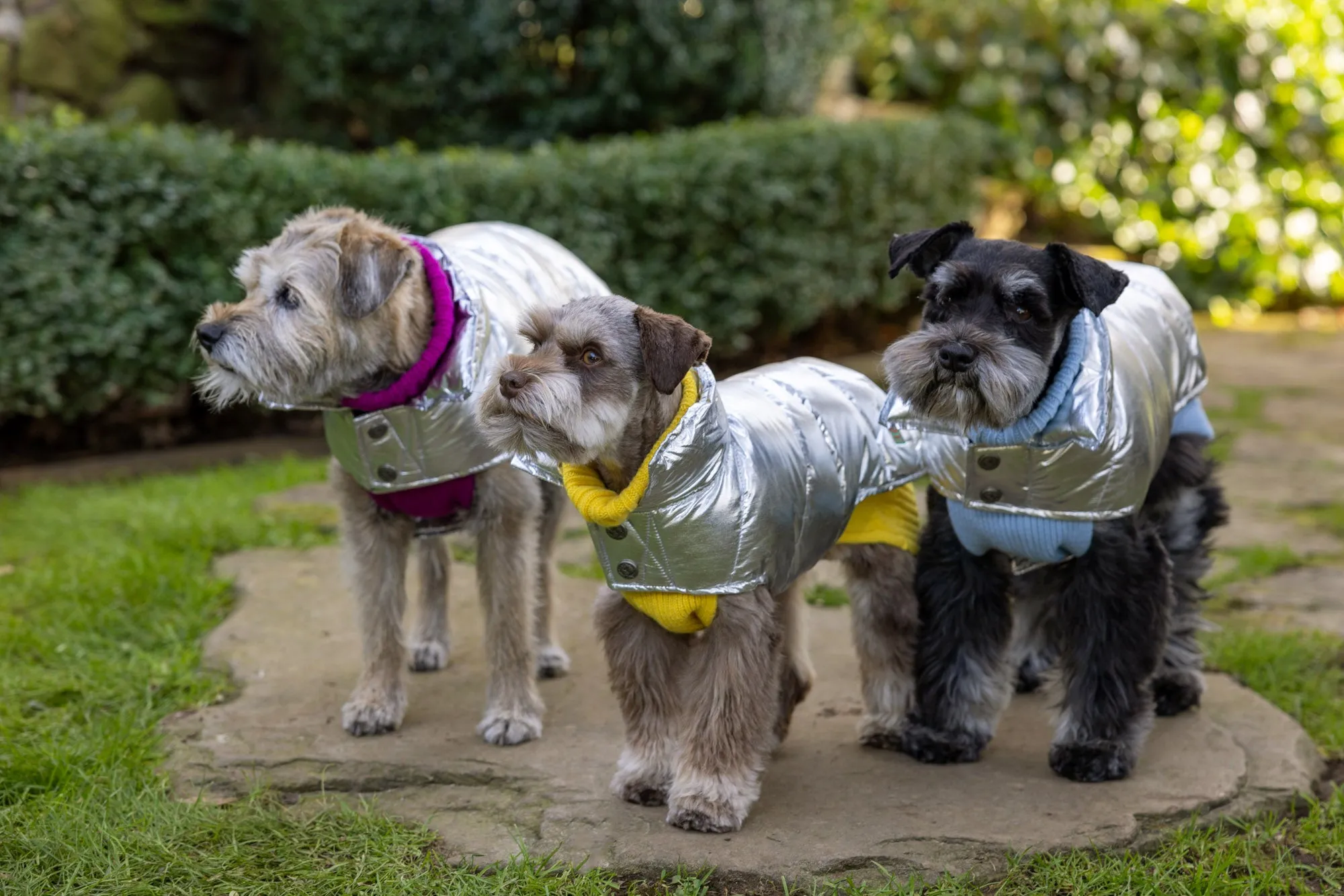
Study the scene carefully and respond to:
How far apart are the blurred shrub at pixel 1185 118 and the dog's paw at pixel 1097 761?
29.2ft

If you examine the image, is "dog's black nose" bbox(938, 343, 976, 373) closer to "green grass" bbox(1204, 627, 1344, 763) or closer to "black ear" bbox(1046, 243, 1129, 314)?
"black ear" bbox(1046, 243, 1129, 314)

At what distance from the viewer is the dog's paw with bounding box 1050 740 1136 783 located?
3980 millimetres

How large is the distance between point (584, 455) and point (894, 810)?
1.39 m

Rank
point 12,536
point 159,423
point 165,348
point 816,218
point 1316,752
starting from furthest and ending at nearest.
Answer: point 816,218 → point 159,423 → point 165,348 → point 12,536 → point 1316,752

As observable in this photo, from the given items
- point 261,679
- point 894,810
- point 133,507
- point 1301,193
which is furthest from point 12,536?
point 1301,193

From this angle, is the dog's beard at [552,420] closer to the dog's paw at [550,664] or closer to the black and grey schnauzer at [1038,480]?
the black and grey schnauzer at [1038,480]

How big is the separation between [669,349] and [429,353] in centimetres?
110

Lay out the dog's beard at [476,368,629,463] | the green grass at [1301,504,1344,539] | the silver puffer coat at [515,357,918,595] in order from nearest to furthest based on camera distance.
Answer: the dog's beard at [476,368,629,463]
the silver puffer coat at [515,357,918,595]
the green grass at [1301,504,1344,539]

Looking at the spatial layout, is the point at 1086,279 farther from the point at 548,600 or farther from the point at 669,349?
the point at 548,600

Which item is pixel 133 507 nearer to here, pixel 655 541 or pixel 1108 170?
pixel 655 541

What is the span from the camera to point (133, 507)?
6.79 meters

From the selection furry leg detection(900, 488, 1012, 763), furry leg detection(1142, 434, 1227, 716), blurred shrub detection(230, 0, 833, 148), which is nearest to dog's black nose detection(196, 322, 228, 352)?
furry leg detection(900, 488, 1012, 763)

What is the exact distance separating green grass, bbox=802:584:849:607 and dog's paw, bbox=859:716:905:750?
143 cm

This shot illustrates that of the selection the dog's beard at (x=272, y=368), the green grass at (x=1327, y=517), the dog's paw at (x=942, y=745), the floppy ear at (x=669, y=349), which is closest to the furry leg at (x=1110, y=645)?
the dog's paw at (x=942, y=745)
